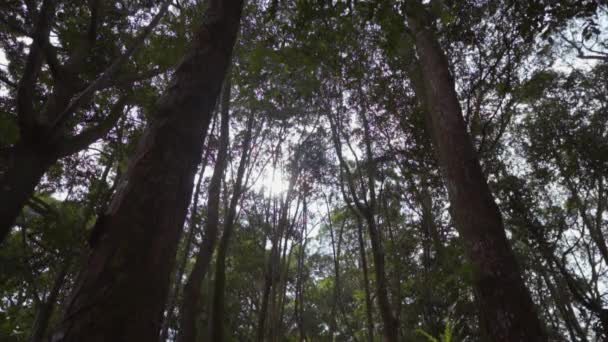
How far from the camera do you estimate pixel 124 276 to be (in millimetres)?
949

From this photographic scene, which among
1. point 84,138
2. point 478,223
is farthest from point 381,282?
point 84,138

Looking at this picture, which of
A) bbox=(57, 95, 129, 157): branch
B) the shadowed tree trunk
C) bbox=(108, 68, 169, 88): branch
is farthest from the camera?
bbox=(108, 68, 169, 88): branch

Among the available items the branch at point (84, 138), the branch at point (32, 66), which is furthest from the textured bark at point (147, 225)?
the branch at point (84, 138)

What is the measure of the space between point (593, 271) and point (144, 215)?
56.6 feet

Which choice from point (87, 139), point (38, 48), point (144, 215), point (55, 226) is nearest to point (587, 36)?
point (144, 215)

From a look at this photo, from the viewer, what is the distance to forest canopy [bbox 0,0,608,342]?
4.06 feet

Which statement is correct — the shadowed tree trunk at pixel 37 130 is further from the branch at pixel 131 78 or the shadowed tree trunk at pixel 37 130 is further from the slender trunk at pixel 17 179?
the branch at pixel 131 78

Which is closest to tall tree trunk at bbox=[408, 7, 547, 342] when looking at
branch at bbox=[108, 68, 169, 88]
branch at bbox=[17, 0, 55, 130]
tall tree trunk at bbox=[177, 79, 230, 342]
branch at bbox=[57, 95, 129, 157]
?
branch at bbox=[17, 0, 55, 130]

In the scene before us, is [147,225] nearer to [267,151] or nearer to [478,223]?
[478,223]

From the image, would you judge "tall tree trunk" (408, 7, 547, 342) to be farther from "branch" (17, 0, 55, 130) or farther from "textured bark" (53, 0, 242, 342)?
"branch" (17, 0, 55, 130)

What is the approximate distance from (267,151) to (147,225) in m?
9.65

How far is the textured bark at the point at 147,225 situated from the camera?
34.6 inches

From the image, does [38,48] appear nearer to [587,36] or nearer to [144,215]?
[144,215]

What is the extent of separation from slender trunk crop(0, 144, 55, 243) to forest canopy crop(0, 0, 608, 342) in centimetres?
2
